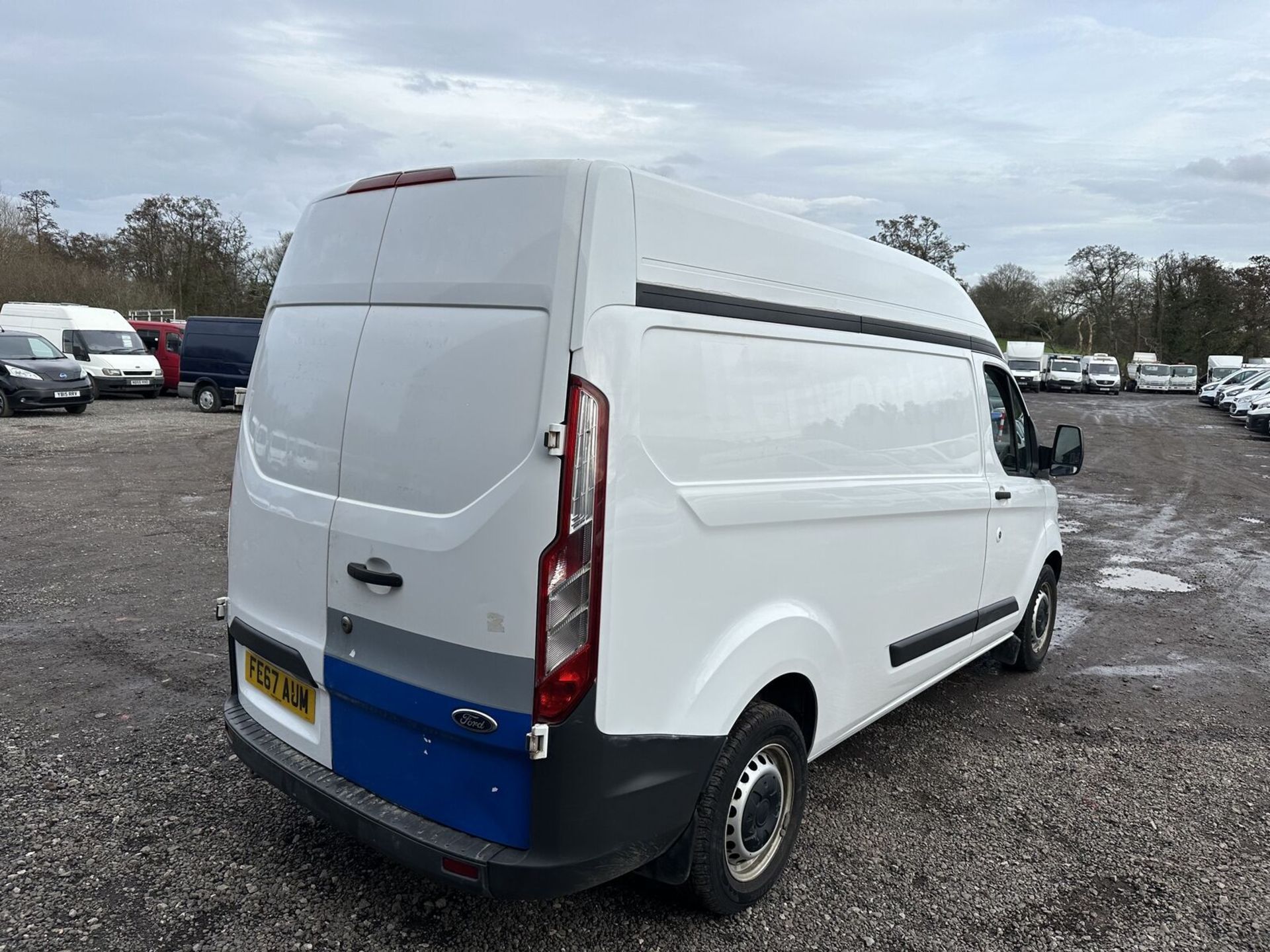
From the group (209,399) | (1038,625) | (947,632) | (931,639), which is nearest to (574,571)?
(931,639)

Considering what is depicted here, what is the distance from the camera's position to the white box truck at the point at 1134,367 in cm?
5381

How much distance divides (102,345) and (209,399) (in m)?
4.56

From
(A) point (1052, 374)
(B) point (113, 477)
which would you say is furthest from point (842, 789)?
(A) point (1052, 374)

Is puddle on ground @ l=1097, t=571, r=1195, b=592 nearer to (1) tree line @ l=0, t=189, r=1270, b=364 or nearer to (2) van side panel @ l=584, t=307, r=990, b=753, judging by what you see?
(2) van side panel @ l=584, t=307, r=990, b=753

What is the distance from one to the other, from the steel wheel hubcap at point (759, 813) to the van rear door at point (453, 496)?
840 mm

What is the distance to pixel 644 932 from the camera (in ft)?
9.61

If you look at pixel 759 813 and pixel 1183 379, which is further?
pixel 1183 379

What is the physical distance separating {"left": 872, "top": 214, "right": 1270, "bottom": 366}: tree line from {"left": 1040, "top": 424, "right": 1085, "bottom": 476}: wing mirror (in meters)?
45.9

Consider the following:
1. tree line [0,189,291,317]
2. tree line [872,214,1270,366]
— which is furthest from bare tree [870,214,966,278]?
tree line [0,189,291,317]

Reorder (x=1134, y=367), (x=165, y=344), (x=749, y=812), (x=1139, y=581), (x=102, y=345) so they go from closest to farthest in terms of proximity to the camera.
A: (x=749, y=812) → (x=1139, y=581) → (x=102, y=345) → (x=165, y=344) → (x=1134, y=367)

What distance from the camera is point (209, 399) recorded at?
72.8 ft

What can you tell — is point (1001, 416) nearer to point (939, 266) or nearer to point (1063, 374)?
point (939, 266)

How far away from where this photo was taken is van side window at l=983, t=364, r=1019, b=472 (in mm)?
4789

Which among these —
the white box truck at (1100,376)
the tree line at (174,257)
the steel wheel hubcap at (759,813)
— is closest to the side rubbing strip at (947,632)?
the steel wheel hubcap at (759,813)
